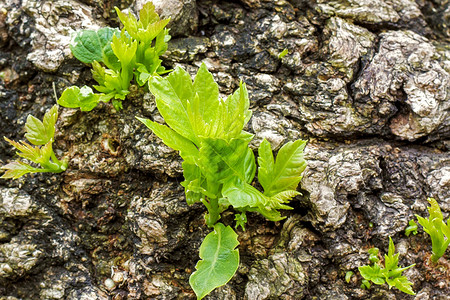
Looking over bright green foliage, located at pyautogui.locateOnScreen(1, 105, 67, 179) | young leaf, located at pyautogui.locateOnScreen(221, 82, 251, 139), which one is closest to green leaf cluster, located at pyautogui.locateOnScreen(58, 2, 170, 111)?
bright green foliage, located at pyautogui.locateOnScreen(1, 105, 67, 179)

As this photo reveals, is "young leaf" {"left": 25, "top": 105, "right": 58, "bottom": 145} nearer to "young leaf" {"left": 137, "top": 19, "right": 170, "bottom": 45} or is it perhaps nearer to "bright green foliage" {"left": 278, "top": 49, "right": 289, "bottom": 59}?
"young leaf" {"left": 137, "top": 19, "right": 170, "bottom": 45}

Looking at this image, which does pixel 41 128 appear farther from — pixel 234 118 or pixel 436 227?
pixel 436 227

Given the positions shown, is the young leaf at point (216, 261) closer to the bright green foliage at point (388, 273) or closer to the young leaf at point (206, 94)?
the young leaf at point (206, 94)

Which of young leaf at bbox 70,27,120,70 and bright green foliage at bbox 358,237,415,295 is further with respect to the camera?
young leaf at bbox 70,27,120,70

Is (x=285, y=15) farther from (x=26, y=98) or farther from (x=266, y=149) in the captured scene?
(x=26, y=98)

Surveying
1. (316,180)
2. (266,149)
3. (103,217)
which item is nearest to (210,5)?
(266,149)

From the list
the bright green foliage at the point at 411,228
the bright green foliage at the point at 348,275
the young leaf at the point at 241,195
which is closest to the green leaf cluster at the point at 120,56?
the young leaf at the point at 241,195
